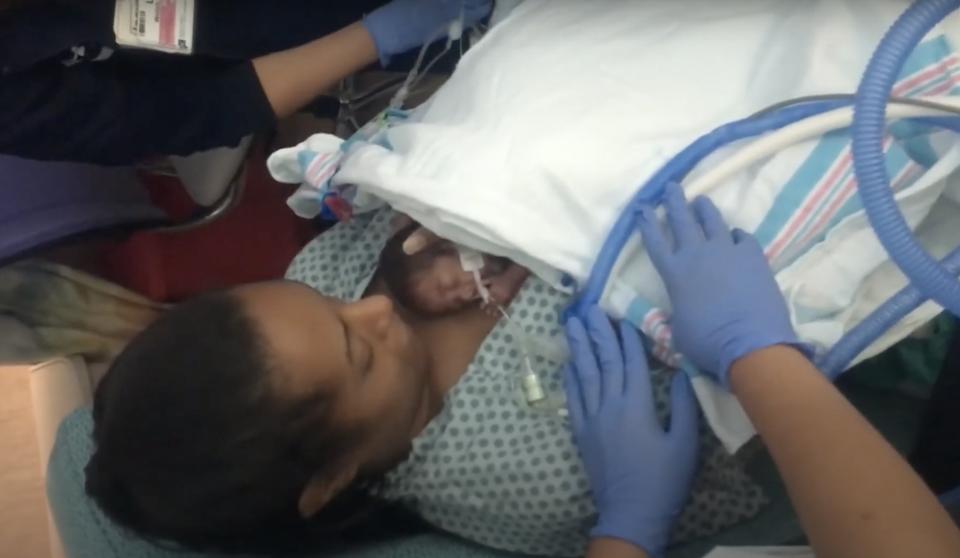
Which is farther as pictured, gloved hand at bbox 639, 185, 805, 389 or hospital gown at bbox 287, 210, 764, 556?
hospital gown at bbox 287, 210, 764, 556

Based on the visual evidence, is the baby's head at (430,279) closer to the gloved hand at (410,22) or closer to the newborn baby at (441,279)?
the newborn baby at (441,279)

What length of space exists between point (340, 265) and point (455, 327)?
0.21 m

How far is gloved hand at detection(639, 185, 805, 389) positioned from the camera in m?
0.88

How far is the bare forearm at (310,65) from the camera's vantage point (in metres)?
1.32

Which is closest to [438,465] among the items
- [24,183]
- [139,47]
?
[139,47]

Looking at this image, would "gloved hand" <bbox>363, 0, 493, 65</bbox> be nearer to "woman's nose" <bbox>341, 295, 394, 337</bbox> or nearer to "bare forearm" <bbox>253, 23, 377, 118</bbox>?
"bare forearm" <bbox>253, 23, 377, 118</bbox>

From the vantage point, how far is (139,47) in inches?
45.7

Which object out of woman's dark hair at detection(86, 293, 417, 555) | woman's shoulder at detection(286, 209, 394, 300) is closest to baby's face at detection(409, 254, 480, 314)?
woman's shoulder at detection(286, 209, 394, 300)

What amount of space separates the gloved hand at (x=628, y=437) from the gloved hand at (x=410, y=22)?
512 mm

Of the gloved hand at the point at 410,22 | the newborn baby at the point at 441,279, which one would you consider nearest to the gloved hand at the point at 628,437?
the newborn baby at the point at 441,279

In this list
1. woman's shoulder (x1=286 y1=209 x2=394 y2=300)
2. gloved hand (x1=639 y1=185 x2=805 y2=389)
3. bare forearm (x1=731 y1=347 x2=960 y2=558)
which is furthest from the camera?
woman's shoulder (x1=286 y1=209 x2=394 y2=300)

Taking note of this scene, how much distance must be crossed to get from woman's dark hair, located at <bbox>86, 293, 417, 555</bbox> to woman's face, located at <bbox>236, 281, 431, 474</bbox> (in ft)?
0.05

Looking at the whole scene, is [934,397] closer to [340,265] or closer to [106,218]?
[340,265]

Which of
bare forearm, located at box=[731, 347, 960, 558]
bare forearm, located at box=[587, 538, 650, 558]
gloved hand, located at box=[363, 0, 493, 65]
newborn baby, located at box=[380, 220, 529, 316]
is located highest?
gloved hand, located at box=[363, 0, 493, 65]
